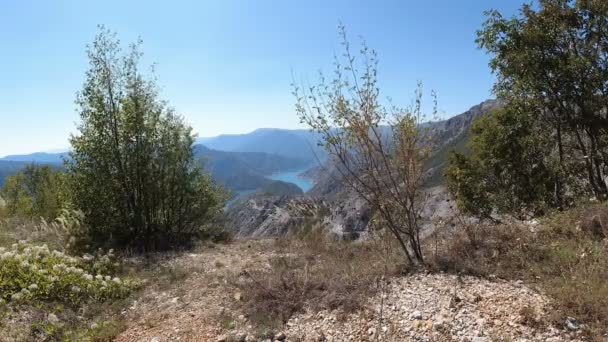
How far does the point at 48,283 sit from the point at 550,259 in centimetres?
763

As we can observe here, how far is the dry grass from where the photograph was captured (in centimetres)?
391

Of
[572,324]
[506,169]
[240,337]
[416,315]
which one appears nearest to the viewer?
[572,324]

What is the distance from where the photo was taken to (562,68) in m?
9.16

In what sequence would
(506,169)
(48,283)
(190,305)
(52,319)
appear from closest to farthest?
(52,319), (190,305), (48,283), (506,169)

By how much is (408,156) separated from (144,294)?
5.16m

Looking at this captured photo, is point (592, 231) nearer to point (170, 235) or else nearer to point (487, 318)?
point (487, 318)

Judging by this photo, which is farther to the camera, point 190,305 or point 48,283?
point 48,283

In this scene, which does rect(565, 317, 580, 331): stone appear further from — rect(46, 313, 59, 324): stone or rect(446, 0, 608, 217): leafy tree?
rect(46, 313, 59, 324): stone

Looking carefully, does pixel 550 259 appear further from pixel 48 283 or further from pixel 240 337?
pixel 48 283

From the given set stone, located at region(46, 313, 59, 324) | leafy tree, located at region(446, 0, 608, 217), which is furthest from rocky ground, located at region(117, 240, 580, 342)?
leafy tree, located at region(446, 0, 608, 217)

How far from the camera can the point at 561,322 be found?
3773mm

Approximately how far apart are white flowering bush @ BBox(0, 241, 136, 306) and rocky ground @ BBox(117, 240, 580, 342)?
0.74m

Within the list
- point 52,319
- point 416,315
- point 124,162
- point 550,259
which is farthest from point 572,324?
point 124,162

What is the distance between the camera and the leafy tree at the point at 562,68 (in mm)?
9094
